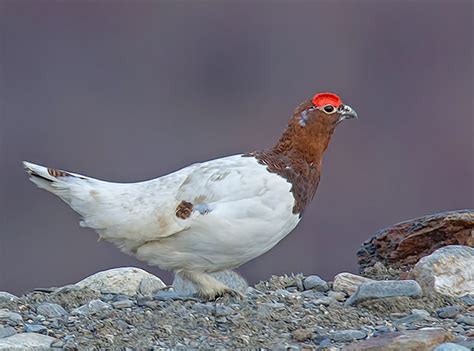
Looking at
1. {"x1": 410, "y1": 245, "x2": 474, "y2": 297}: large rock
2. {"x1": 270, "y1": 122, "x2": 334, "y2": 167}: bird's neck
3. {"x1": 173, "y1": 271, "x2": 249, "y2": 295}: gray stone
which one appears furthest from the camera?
{"x1": 173, "y1": 271, "x2": 249, "y2": 295}: gray stone

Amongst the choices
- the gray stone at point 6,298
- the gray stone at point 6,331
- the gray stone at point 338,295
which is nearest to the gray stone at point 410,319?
the gray stone at point 338,295

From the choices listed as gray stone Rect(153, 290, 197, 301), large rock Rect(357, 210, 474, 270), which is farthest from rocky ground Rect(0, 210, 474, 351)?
large rock Rect(357, 210, 474, 270)

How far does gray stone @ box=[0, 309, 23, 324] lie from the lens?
16.1 feet

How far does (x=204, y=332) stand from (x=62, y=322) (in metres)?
0.69

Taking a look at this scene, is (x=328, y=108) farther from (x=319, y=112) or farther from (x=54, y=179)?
(x=54, y=179)

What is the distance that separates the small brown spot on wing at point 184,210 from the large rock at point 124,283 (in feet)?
2.47

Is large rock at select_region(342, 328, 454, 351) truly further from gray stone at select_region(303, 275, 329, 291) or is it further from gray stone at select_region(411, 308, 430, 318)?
gray stone at select_region(303, 275, 329, 291)

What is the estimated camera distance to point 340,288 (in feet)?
18.1

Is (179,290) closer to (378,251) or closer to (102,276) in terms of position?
(102,276)

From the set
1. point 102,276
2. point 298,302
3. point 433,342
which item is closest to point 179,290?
point 102,276

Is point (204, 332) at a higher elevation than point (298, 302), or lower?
lower

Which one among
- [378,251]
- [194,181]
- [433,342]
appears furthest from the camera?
[378,251]

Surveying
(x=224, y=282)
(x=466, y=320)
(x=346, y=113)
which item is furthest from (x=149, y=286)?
(x=466, y=320)

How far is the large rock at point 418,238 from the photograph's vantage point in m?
5.99
